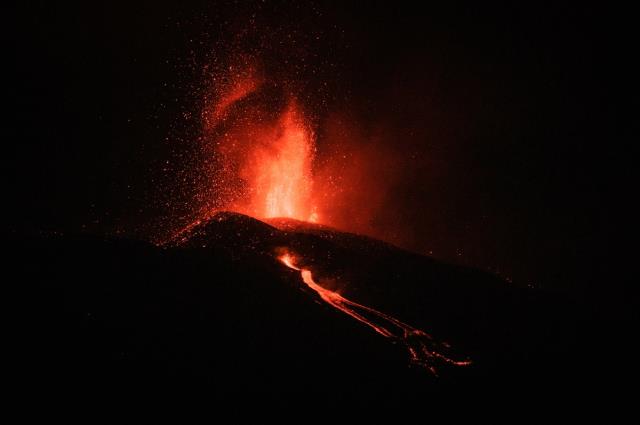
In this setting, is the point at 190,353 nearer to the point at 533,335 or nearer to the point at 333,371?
the point at 333,371

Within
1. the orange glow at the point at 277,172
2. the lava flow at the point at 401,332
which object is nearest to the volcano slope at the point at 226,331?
the lava flow at the point at 401,332

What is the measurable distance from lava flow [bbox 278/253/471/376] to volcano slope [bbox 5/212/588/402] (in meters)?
0.21

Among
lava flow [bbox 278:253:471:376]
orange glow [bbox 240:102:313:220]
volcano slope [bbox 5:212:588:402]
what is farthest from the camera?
orange glow [bbox 240:102:313:220]

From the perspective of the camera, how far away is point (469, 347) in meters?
6.42

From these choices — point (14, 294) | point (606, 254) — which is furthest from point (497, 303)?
point (606, 254)

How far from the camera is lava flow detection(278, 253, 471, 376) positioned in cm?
543

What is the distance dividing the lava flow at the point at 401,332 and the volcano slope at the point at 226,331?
215mm

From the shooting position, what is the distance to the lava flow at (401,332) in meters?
5.43

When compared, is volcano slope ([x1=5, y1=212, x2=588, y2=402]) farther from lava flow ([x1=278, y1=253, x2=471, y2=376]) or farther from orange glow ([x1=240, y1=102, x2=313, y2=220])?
orange glow ([x1=240, y1=102, x2=313, y2=220])

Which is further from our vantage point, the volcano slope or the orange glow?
the orange glow

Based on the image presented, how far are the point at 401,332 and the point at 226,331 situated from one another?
278 centimetres

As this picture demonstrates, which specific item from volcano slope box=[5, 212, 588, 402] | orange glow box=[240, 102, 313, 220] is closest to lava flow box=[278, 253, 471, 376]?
volcano slope box=[5, 212, 588, 402]

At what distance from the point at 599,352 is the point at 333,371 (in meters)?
5.13

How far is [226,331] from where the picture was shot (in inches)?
185
